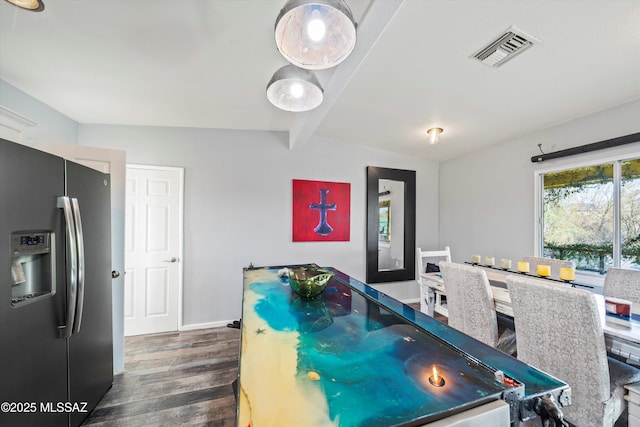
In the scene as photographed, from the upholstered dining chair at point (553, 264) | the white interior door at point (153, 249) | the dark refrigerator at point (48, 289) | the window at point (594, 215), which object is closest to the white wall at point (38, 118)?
the white interior door at point (153, 249)

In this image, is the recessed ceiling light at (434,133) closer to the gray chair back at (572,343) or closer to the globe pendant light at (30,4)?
the gray chair back at (572,343)

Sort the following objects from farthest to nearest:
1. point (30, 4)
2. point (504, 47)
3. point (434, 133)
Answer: point (434, 133) → point (504, 47) → point (30, 4)

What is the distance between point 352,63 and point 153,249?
3.00m

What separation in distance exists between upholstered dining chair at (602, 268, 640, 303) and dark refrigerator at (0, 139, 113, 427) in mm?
3783

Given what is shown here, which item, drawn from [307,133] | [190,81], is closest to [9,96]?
[190,81]

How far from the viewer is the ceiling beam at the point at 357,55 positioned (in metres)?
1.38

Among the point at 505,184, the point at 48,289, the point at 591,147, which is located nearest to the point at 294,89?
the point at 48,289

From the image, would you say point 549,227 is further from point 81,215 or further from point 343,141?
point 81,215

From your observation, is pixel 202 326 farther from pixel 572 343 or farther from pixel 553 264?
pixel 553 264

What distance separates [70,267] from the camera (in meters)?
1.43

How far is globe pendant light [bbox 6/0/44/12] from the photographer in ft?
4.26

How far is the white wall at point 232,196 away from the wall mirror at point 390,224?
264 mm

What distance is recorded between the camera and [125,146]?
2.99 meters

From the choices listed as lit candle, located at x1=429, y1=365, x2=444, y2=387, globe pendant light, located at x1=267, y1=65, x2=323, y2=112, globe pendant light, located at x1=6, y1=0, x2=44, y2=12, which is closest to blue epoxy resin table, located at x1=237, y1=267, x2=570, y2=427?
lit candle, located at x1=429, y1=365, x2=444, y2=387
